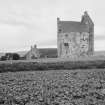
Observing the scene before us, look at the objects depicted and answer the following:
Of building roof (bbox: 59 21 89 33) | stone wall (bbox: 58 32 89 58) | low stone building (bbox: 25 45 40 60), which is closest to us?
stone wall (bbox: 58 32 89 58)

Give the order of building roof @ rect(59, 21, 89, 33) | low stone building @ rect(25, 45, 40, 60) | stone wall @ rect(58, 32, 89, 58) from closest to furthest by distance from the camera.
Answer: stone wall @ rect(58, 32, 89, 58)
building roof @ rect(59, 21, 89, 33)
low stone building @ rect(25, 45, 40, 60)

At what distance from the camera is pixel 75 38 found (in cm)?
7544

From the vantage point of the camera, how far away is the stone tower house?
74.2 m

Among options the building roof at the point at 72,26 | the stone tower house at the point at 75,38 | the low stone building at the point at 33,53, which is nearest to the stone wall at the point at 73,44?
the stone tower house at the point at 75,38

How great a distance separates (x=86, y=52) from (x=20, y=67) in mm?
43508

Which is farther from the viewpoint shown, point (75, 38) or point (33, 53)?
point (33, 53)

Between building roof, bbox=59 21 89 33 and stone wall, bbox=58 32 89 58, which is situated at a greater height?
building roof, bbox=59 21 89 33

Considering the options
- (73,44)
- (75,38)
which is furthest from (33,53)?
(75,38)

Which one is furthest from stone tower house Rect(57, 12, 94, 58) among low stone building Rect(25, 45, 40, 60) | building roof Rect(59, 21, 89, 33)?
low stone building Rect(25, 45, 40, 60)

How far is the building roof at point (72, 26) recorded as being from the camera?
75188 millimetres

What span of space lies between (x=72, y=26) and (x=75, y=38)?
4359 millimetres

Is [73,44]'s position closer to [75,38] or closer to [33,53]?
[75,38]

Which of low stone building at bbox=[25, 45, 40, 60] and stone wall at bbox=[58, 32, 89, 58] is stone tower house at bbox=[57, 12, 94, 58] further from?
low stone building at bbox=[25, 45, 40, 60]

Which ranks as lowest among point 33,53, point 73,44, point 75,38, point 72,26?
point 33,53
